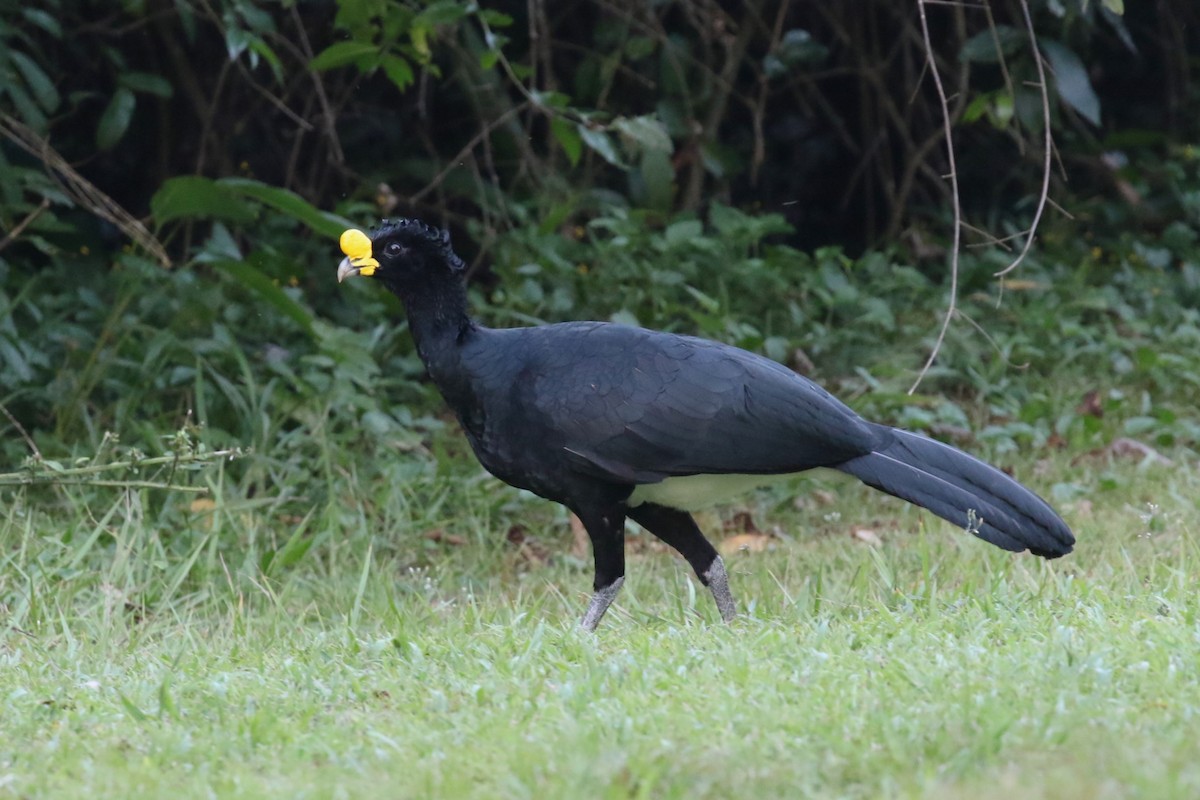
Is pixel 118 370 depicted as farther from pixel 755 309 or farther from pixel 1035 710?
pixel 1035 710

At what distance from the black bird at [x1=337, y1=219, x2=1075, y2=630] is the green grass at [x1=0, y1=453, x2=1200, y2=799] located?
245 millimetres

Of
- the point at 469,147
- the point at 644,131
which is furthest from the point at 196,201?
the point at 644,131

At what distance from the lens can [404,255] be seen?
16.7 ft

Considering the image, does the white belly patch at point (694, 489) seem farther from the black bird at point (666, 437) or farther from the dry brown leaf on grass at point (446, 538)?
the dry brown leaf on grass at point (446, 538)

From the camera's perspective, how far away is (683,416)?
4734 millimetres

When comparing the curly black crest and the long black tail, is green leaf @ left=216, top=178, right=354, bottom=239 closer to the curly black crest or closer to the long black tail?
the curly black crest

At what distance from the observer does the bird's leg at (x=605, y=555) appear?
482cm

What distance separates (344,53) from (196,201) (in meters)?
1.09

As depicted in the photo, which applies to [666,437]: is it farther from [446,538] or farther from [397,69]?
[397,69]

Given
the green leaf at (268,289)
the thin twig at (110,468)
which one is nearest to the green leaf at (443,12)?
the green leaf at (268,289)

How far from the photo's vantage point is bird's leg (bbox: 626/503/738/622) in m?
4.96

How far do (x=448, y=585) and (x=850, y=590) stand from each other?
184cm

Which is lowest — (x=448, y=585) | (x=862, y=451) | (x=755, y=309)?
(x=448, y=585)

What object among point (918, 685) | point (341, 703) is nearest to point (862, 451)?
point (918, 685)
